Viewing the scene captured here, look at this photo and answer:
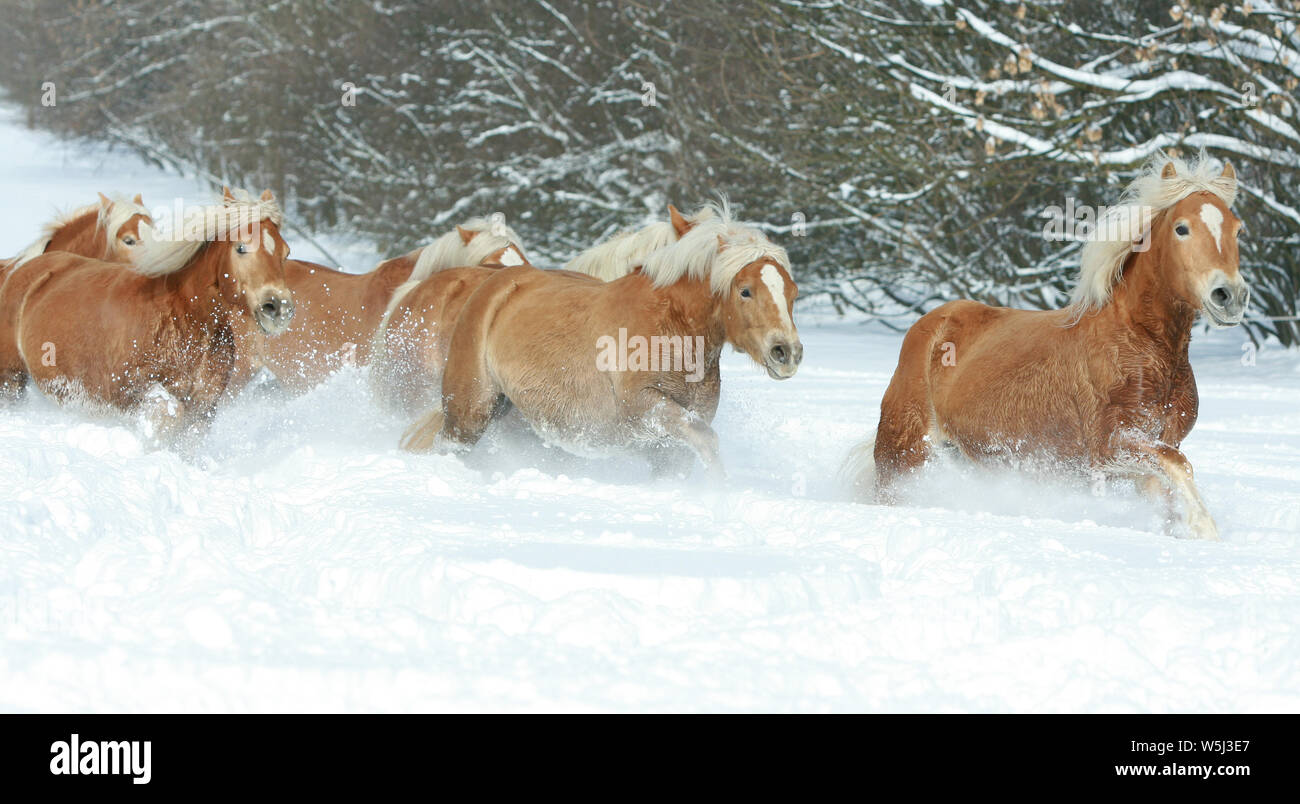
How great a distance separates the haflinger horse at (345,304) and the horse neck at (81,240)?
53.0 inches

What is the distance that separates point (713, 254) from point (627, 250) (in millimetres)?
1313

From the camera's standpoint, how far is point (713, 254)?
21.5 ft

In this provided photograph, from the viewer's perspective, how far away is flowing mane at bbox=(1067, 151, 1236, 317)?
571 centimetres

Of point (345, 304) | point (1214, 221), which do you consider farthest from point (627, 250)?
point (1214, 221)

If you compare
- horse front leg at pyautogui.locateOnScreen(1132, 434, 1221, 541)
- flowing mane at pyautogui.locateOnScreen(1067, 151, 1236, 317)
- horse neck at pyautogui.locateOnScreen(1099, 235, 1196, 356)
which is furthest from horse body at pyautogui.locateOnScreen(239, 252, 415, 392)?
horse front leg at pyautogui.locateOnScreen(1132, 434, 1221, 541)

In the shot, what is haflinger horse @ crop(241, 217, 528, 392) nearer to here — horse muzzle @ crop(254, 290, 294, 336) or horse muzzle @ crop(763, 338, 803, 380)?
horse muzzle @ crop(254, 290, 294, 336)

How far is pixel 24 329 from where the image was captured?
7.70m

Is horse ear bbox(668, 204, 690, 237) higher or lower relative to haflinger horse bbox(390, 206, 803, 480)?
higher

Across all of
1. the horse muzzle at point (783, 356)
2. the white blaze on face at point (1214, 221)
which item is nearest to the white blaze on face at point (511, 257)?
the horse muzzle at point (783, 356)

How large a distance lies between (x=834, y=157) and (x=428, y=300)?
7.83 meters

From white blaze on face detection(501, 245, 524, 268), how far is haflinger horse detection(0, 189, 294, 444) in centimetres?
223

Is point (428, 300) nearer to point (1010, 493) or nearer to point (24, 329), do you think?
point (24, 329)

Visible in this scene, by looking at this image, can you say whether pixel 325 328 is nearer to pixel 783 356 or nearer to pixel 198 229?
pixel 198 229

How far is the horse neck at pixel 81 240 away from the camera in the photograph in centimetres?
989
